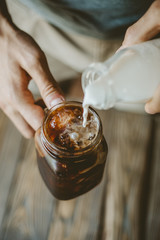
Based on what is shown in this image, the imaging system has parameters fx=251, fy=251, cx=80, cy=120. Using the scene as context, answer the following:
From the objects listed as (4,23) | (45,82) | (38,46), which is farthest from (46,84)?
(4,23)

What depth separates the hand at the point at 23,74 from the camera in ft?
1.94

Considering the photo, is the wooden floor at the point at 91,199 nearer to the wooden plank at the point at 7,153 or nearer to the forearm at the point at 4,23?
the wooden plank at the point at 7,153

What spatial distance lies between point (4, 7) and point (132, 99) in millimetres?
453

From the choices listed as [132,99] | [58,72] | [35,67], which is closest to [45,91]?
[35,67]

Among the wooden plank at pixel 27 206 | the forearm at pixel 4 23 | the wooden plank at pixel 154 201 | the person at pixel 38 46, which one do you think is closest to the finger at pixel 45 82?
the person at pixel 38 46

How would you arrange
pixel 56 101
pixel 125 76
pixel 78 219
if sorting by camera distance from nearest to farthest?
pixel 125 76, pixel 56 101, pixel 78 219

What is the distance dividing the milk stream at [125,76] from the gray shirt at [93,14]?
8.3 inches

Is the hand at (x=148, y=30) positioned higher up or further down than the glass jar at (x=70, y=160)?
higher up

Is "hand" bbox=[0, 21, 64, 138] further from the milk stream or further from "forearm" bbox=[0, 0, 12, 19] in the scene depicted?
the milk stream

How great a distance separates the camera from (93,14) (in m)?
0.67

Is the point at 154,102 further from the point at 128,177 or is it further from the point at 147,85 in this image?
the point at 128,177

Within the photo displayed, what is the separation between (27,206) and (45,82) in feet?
1.57

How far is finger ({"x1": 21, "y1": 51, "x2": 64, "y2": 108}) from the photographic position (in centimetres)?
58

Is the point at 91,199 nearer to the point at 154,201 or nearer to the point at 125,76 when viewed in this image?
the point at 154,201
